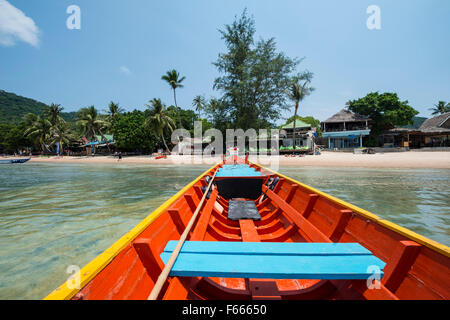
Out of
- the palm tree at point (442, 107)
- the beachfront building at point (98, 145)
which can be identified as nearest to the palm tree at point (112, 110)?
the beachfront building at point (98, 145)

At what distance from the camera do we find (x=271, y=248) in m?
1.96

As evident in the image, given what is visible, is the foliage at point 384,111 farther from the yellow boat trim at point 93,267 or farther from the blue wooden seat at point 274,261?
the yellow boat trim at point 93,267

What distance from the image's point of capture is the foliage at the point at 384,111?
33975 mm

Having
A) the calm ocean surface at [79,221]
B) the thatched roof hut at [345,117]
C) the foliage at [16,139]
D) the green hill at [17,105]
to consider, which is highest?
the green hill at [17,105]

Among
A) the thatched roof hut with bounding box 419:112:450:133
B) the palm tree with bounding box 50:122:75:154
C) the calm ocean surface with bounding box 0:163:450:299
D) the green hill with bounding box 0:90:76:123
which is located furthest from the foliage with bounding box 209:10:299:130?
the green hill with bounding box 0:90:76:123

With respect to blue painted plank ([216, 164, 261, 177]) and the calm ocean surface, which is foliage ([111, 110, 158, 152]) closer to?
the calm ocean surface

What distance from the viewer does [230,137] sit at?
2620 centimetres

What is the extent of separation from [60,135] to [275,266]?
208 ft

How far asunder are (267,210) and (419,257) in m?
3.67

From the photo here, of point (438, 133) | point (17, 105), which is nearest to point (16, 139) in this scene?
point (438, 133)

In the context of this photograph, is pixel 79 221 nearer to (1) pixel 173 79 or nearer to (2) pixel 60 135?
(1) pixel 173 79

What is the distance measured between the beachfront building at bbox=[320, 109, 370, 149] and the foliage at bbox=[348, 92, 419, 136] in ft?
5.22

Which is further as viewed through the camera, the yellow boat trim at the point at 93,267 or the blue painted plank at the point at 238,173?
the blue painted plank at the point at 238,173
